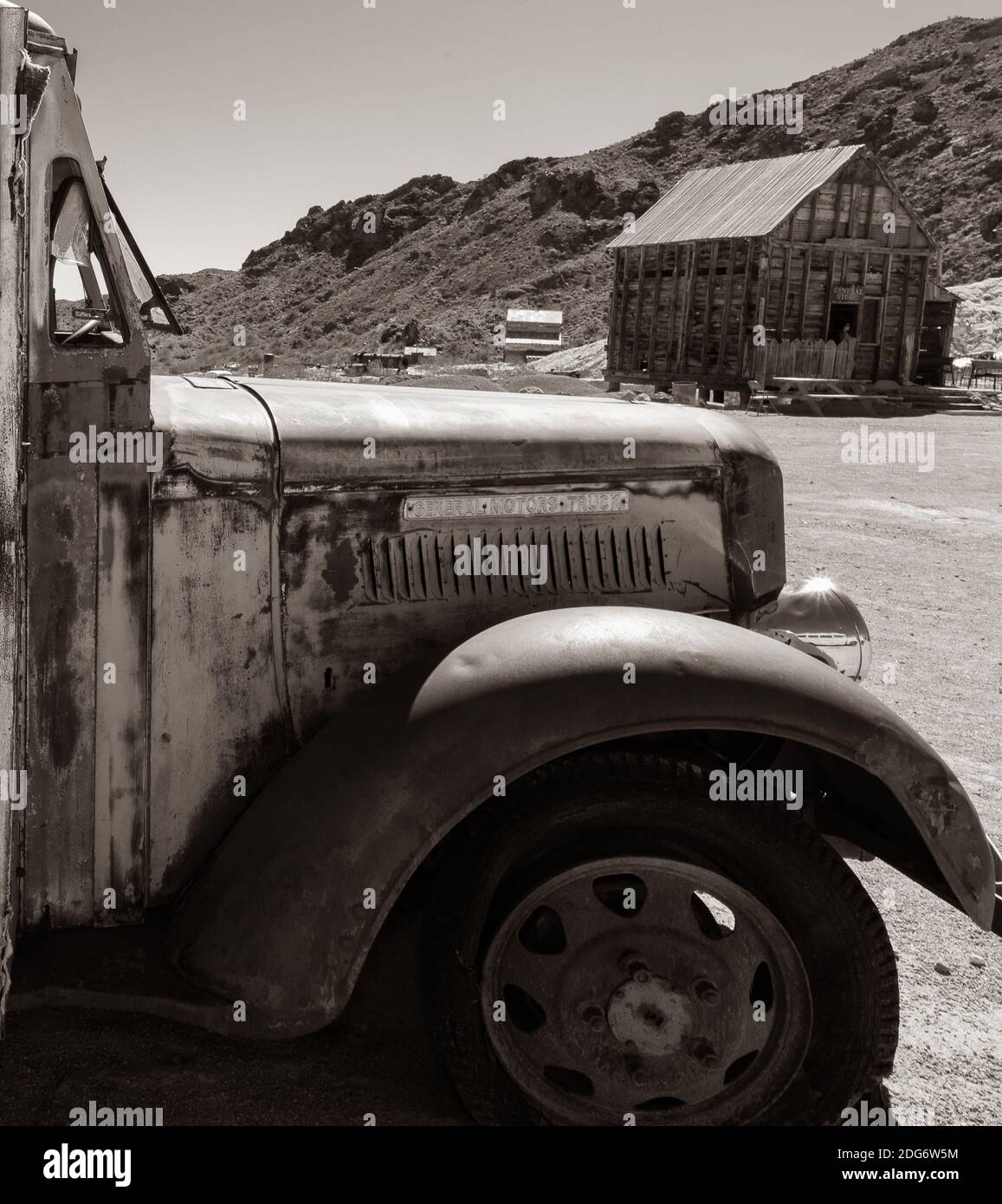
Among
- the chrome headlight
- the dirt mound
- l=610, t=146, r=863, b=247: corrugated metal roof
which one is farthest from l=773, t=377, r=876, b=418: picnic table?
the chrome headlight

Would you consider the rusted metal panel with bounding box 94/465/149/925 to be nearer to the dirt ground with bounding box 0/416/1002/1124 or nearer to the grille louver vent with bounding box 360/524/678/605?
the dirt ground with bounding box 0/416/1002/1124

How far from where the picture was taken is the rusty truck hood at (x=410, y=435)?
117 inches

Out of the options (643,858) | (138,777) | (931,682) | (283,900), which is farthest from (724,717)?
(931,682)

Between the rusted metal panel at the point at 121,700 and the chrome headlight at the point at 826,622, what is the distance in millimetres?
2433

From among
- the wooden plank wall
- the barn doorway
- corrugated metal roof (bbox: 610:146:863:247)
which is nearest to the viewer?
corrugated metal roof (bbox: 610:146:863:247)

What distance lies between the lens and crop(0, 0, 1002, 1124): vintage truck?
8.98ft

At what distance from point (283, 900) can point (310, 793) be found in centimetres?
26

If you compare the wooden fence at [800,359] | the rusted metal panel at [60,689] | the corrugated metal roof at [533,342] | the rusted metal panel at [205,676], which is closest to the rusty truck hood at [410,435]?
the rusted metal panel at [205,676]

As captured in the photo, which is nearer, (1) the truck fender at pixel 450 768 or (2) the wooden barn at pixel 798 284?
(1) the truck fender at pixel 450 768

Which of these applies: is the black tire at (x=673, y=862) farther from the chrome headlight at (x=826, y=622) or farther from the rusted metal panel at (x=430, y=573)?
the chrome headlight at (x=826, y=622)

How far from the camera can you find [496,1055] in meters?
2.89

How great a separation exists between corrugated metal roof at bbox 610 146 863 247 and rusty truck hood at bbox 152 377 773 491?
29.7 metres

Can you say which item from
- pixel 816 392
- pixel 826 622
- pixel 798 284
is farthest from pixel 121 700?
pixel 798 284
